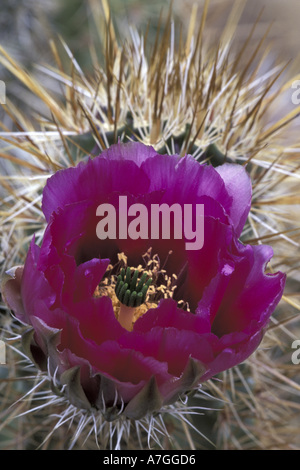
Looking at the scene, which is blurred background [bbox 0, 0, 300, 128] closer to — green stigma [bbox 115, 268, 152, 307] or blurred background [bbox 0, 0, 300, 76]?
blurred background [bbox 0, 0, 300, 76]

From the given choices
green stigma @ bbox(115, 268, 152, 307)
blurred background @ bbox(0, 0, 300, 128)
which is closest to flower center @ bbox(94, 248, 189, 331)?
green stigma @ bbox(115, 268, 152, 307)

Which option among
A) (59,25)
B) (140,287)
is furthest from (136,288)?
(59,25)

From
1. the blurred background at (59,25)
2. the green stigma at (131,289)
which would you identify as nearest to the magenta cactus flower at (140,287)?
the green stigma at (131,289)

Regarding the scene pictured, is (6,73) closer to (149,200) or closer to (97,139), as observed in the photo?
(97,139)

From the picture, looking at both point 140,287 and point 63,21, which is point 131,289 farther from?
point 63,21

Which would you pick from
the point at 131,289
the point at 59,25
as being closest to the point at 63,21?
the point at 59,25

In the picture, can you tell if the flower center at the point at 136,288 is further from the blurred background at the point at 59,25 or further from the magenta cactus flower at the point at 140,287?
the blurred background at the point at 59,25

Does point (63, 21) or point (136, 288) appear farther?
point (63, 21)

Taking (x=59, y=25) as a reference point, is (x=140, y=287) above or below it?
below
